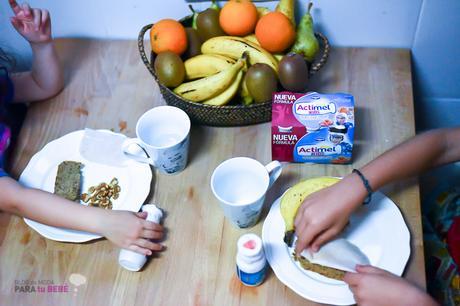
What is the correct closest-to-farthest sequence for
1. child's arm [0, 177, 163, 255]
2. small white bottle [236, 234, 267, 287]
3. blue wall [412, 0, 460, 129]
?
small white bottle [236, 234, 267, 287], child's arm [0, 177, 163, 255], blue wall [412, 0, 460, 129]

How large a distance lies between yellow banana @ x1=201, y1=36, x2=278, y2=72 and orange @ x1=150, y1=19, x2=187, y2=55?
0.06 metres

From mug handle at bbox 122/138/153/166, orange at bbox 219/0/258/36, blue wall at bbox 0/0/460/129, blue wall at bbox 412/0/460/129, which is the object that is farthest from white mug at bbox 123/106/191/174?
blue wall at bbox 412/0/460/129

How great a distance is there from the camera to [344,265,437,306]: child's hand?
635 mm

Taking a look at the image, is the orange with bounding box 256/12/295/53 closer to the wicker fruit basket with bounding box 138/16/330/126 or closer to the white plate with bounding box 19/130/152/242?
the wicker fruit basket with bounding box 138/16/330/126

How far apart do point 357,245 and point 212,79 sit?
40cm

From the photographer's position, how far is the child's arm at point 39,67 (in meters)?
0.93

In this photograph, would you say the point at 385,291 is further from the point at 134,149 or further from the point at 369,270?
the point at 134,149

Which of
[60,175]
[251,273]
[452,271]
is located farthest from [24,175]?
[452,271]

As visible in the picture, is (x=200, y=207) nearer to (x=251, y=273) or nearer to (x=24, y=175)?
(x=251, y=273)

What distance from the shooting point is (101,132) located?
35.1 inches

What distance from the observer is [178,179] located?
33.2 inches

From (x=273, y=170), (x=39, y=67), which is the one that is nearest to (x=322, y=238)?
(x=273, y=170)

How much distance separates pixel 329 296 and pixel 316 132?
0.90ft

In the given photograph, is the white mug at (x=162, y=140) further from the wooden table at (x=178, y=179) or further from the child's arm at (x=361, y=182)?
the child's arm at (x=361, y=182)
